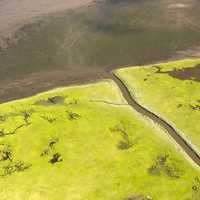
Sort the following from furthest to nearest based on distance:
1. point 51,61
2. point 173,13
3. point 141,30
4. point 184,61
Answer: point 173,13
point 141,30
point 51,61
point 184,61

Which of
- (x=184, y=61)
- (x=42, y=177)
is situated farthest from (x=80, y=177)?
(x=184, y=61)

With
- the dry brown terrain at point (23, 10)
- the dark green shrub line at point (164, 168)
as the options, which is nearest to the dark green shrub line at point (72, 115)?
the dark green shrub line at point (164, 168)

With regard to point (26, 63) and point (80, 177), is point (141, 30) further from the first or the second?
point (80, 177)

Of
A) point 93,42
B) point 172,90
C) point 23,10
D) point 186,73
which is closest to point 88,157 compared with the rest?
point 172,90

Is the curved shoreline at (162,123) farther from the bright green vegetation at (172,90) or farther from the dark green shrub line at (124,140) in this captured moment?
the dark green shrub line at (124,140)

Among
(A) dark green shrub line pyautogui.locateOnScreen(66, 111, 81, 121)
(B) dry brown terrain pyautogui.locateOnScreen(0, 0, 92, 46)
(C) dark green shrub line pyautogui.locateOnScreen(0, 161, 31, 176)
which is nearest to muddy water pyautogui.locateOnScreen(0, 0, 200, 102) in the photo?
(B) dry brown terrain pyautogui.locateOnScreen(0, 0, 92, 46)

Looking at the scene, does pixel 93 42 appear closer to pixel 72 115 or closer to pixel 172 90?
pixel 172 90
